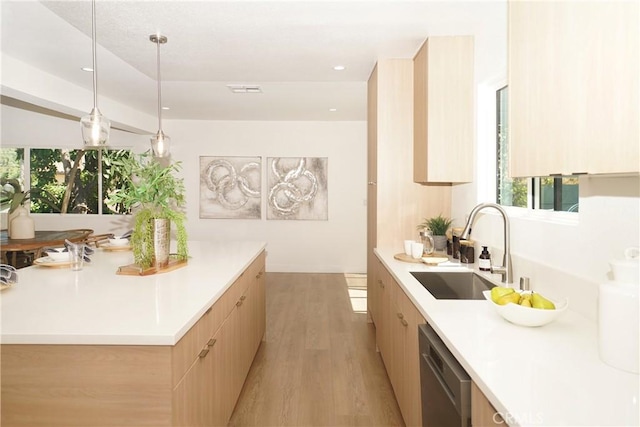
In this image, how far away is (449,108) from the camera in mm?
3072

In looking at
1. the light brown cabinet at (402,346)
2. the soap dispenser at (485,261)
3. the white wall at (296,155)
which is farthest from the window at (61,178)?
the soap dispenser at (485,261)

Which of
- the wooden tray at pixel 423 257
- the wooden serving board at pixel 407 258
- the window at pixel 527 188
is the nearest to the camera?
the window at pixel 527 188

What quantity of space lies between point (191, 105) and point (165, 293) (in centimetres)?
457

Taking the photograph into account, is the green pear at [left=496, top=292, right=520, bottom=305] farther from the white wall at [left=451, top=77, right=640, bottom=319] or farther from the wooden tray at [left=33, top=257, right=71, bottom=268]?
the wooden tray at [left=33, top=257, right=71, bottom=268]

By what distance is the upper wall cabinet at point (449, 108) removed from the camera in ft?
10.1

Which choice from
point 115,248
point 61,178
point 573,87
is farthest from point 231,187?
point 573,87

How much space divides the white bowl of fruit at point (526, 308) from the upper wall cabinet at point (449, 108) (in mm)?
1634

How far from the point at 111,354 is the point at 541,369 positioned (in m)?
1.32

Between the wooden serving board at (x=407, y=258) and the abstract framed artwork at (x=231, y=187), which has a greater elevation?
the abstract framed artwork at (x=231, y=187)

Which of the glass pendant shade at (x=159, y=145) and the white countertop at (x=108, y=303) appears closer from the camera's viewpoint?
the white countertop at (x=108, y=303)

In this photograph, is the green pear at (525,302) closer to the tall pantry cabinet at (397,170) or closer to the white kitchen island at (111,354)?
the white kitchen island at (111,354)

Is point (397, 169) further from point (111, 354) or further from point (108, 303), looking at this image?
point (111, 354)

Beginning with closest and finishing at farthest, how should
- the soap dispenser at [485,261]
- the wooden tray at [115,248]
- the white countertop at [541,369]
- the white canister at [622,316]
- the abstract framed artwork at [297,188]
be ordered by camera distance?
1. the white countertop at [541,369]
2. the white canister at [622,316]
3. the soap dispenser at [485,261]
4. the wooden tray at [115,248]
5. the abstract framed artwork at [297,188]

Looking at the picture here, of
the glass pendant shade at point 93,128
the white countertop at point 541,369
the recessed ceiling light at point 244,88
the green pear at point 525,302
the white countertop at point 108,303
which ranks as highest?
the recessed ceiling light at point 244,88
